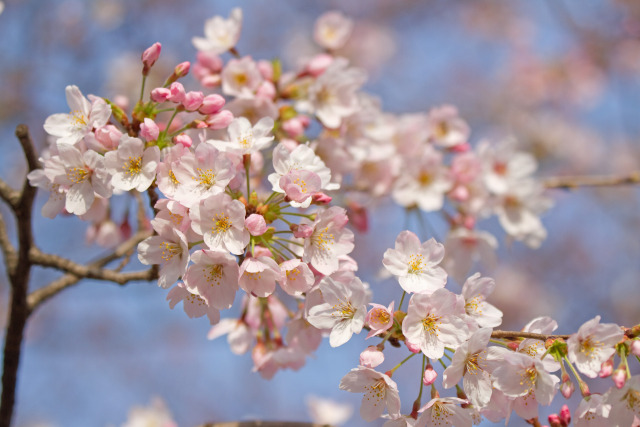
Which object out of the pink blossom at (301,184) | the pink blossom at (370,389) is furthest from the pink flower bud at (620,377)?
the pink blossom at (301,184)

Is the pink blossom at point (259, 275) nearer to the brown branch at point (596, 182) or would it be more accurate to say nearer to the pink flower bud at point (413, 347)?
the pink flower bud at point (413, 347)

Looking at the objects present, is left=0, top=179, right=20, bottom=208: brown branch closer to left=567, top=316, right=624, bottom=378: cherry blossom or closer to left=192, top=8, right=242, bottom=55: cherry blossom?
left=192, top=8, right=242, bottom=55: cherry blossom

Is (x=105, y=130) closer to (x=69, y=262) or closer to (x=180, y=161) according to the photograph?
(x=180, y=161)

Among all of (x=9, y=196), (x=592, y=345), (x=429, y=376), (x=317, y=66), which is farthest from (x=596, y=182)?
(x=9, y=196)

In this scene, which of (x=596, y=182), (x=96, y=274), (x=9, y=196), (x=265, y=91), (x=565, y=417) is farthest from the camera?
(x=596, y=182)

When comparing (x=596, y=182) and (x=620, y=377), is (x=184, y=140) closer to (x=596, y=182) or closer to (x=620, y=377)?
(x=620, y=377)
